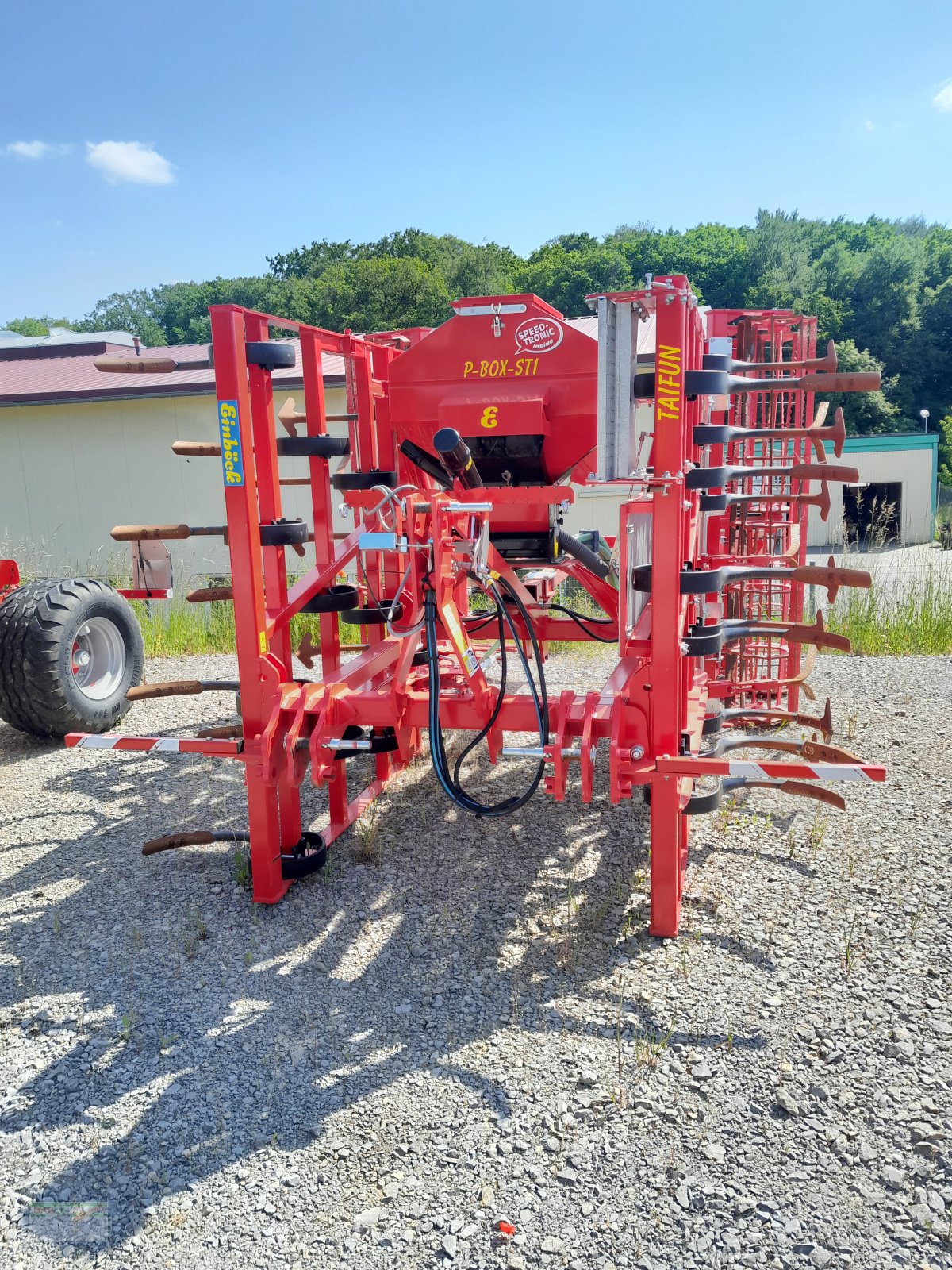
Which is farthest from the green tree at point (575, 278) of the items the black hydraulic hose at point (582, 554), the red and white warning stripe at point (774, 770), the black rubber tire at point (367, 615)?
the red and white warning stripe at point (774, 770)

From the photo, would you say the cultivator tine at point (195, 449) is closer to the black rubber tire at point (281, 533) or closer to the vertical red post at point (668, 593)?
the black rubber tire at point (281, 533)

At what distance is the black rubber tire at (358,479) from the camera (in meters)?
4.61

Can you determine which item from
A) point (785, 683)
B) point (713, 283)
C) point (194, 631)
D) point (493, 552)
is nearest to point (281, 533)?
point (493, 552)

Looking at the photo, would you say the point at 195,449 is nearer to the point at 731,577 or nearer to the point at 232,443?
the point at 232,443

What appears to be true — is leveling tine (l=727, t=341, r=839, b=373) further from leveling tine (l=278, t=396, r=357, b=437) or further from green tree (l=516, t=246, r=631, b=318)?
green tree (l=516, t=246, r=631, b=318)

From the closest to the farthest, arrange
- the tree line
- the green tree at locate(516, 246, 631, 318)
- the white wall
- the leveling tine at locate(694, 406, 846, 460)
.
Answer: the leveling tine at locate(694, 406, 846, 460)
the white wall
the tree line
the green tree at locate(516, 246, 631, 318)

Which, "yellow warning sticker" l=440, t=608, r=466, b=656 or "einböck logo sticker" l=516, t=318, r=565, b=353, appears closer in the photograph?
"yellow warning sticker" l=440, t=608, r=466, b=656

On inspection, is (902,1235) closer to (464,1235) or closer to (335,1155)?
(464,1235)

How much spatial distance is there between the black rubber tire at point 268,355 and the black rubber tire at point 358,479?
93cm

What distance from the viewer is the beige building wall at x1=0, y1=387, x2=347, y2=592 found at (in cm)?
1524

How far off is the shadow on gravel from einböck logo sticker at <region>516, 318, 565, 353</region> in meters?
2.37

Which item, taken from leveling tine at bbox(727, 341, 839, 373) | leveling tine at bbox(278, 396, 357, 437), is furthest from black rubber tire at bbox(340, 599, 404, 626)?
leveling tine at bbox(727, 341, 839, 373)

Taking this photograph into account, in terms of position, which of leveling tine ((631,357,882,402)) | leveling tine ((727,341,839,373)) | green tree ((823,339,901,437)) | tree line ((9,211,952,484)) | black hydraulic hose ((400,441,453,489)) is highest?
→ tree line ((9,211,952,484))

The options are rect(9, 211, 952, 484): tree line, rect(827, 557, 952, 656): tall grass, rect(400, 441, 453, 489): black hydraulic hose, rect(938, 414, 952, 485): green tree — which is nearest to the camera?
rect(400, 441, 453, 489): black hydraulic hose
